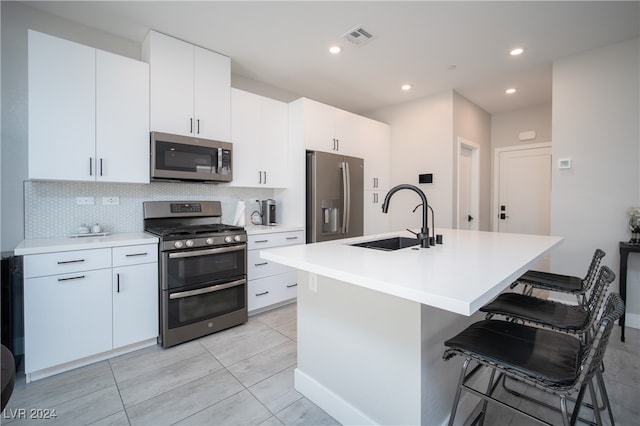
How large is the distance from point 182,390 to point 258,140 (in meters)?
2.48

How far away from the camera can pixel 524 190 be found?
504cm

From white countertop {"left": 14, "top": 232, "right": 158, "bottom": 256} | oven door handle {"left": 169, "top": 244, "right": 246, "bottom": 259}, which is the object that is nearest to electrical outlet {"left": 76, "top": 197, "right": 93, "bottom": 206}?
white countertop {"left": 14, "top": 232, "right": 158, "bottom": 256}

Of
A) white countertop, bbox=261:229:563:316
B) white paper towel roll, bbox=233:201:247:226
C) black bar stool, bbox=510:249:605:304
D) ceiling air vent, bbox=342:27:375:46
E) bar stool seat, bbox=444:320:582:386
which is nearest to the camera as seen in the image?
white countertop, bbox=261:229:563:316

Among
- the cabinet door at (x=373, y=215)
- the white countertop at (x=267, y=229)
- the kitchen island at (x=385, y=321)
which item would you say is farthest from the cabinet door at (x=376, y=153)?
the kitchen island at (x=385, y=321)

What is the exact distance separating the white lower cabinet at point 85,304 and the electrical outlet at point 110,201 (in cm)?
67

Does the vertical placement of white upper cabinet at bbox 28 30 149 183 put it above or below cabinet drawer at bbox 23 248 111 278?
above

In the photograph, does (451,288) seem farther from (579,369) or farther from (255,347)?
(255,347)

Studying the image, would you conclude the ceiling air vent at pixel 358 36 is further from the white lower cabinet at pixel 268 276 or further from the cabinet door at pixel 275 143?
the white lower cabinet at pixel 268 276

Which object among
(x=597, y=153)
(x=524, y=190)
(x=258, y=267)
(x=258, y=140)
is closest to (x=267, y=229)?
(x=258, y=267)

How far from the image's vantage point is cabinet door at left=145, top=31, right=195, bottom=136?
2717 mm

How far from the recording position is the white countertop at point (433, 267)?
990 mm

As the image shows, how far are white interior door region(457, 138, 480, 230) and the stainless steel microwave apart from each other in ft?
11.6

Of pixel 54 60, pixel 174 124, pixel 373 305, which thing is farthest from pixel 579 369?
pixel 54 60

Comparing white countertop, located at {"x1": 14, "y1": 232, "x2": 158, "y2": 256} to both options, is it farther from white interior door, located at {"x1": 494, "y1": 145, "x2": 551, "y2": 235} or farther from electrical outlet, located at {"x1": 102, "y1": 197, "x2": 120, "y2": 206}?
white interior door, located at {"x1": 494, "y1": 145, "x2": 551, "y2": 235}
